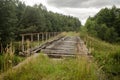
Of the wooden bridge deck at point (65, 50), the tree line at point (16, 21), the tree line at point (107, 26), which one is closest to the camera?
the wooden bridge deck at point (65, 50)

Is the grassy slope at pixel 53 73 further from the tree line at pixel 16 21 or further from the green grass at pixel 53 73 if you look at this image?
the tree line at pixel 16 21

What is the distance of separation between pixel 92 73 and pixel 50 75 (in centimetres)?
108

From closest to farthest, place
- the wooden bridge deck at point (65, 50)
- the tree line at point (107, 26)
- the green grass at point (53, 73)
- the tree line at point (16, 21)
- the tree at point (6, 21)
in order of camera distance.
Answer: the green grass at point (53, 73) < the wooden bridge deck at point (65, 50) < the tree at point (6, 21) < the tree line at point (16, 21) < the tree line at point (107, 26)

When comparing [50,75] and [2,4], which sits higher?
[2,4]

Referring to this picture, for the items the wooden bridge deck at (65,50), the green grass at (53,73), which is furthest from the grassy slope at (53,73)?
the wooden bridge deck at (65,50)

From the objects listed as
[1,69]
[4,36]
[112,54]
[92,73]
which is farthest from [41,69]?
[4,36]

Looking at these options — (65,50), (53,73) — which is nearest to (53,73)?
(53,73)

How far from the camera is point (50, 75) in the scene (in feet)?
17.7

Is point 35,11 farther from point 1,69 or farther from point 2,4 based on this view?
point 1,69

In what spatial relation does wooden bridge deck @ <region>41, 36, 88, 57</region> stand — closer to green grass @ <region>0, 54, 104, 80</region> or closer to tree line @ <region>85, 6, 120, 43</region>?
green grass @ <region>0, 54, 104, 80</region>

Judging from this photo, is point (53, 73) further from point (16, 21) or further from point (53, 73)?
point (16, 21)

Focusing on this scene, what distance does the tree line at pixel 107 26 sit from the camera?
43.1m

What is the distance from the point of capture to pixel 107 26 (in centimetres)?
4859

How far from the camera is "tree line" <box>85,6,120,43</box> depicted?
4309 centimetres
